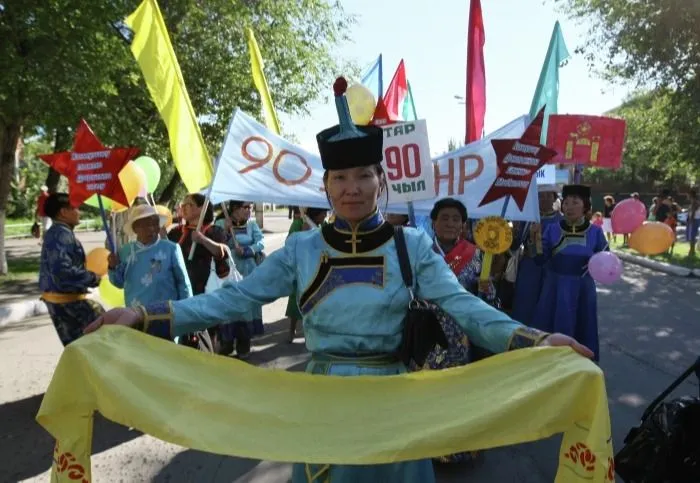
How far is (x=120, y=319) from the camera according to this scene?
7.10ft

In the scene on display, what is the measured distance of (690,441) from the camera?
3.13m

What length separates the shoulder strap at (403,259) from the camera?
2170mm

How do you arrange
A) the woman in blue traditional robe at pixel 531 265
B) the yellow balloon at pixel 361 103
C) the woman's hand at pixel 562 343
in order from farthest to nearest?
the woman in blue traditional robe at pixel 531 265, the yellow balloon at pixel 361 103, the woman's hand at pixel 562 343

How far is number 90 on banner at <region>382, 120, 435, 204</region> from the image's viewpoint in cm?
459

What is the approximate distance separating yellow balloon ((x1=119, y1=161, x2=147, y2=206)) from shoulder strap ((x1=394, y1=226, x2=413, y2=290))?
412 centimetres

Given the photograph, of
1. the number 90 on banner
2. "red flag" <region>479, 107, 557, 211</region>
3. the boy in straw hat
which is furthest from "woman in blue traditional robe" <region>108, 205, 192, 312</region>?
"red flag" <region>479, 107, 557, 211</region>

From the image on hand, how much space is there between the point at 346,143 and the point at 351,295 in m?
0.55

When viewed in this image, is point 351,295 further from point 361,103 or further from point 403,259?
point 361,103

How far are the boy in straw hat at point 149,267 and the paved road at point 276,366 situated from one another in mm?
1135

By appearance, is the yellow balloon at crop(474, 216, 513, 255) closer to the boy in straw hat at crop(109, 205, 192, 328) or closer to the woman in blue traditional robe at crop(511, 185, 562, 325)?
the woman in blue traditional robe at crop(511, 185, 562, 325)

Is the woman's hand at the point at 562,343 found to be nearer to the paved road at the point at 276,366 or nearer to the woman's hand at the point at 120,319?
the paved road at the point at 276,366

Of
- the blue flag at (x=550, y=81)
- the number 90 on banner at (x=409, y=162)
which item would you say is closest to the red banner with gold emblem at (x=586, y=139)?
the blue flag at (x=550, y=81)

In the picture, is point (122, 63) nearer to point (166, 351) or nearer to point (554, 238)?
point (554, 238)

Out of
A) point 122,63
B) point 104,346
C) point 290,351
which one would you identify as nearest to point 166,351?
point 104,346
